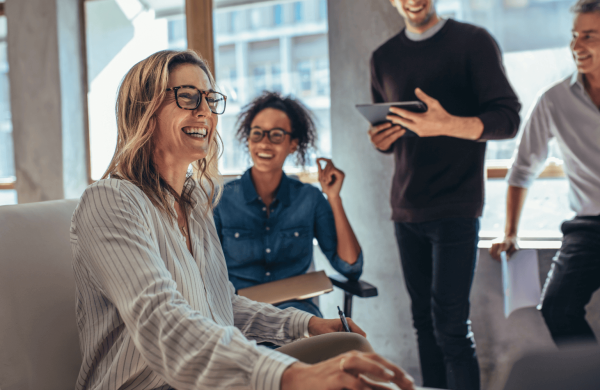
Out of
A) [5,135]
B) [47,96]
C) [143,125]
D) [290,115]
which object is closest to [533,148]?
[290,115]

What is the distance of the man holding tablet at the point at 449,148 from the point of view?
5.52ft

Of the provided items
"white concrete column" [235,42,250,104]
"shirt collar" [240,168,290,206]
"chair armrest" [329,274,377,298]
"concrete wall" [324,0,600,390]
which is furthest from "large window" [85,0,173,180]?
"chair armrest" [329,274,377,298]

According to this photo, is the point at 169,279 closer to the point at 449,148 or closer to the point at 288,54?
the point at 449,148

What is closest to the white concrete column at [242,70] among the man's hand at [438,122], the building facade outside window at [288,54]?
the building facade outside window at [288,54]

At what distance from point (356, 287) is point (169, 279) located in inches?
38.3

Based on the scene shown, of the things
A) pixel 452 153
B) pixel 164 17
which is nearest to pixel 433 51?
pixel 452 153

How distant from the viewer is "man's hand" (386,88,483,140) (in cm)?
163

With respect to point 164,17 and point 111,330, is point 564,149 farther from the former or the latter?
point 164,17

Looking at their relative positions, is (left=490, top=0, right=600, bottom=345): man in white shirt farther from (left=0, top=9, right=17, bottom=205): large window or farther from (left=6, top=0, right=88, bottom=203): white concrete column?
(left=0, top=9, right=17, bottom=205): large window

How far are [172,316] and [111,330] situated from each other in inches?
10.3

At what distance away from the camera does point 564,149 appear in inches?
73.4

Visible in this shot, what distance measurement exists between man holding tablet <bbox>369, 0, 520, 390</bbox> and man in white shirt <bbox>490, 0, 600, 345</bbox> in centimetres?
33

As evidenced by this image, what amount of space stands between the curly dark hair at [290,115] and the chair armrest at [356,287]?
0.69m

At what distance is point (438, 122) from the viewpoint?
164 cm
